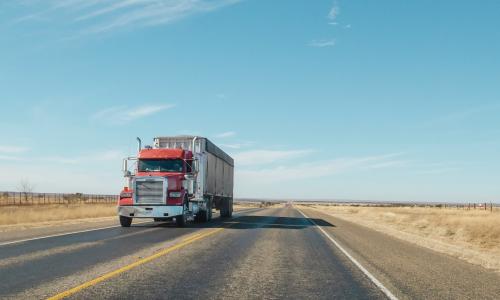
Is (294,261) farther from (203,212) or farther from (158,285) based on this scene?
(203,212)

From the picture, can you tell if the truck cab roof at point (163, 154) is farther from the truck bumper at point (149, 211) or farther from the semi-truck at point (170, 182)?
the truck bumper at point (149, 211)

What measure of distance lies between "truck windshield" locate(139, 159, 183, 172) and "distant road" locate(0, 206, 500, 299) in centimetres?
786

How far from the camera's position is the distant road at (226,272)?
7.29 m

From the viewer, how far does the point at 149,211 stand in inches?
829

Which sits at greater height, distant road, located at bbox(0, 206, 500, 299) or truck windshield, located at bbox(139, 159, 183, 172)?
truck windshield, located at bbox(139, 159, 183, 172)

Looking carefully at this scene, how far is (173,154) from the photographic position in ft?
74.7

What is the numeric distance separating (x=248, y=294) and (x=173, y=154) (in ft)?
52.9

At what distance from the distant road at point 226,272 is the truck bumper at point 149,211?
622 cm

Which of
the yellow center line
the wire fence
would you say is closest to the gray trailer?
the yellow center line

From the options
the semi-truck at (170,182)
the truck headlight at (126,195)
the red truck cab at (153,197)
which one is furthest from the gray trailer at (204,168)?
the truck headlight at (126,195)

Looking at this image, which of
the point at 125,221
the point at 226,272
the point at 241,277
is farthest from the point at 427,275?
the point at 125,221

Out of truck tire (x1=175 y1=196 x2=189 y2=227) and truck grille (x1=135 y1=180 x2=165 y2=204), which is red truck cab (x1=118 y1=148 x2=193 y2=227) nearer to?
truck grille (x1=135 y1=180 x2=165 y2=204)

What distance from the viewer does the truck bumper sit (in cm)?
2102

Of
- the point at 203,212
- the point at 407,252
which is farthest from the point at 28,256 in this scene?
the point at 203,212
